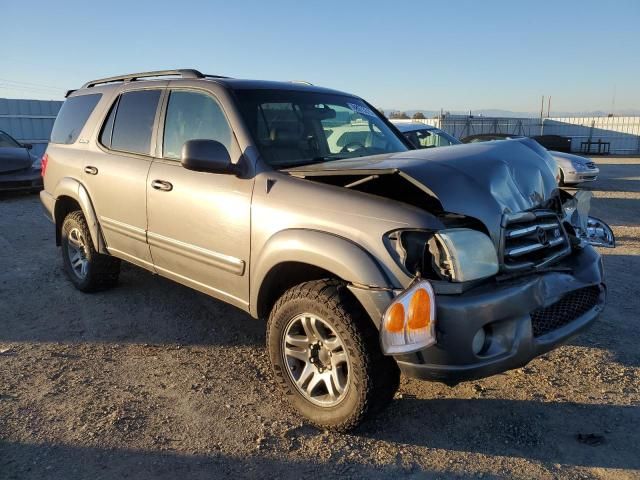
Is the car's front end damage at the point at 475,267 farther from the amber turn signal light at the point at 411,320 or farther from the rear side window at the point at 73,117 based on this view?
the rear side window at the point at 73,117

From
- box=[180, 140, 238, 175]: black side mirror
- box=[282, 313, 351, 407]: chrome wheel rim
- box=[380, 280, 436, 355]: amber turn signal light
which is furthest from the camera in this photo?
box=[180, 140, 238, 175]: black side mirror

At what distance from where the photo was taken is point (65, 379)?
356 centimetres

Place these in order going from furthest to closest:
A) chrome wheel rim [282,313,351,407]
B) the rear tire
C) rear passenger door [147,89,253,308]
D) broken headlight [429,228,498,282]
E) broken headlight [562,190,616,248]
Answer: the rear tire, broken headlight [562,190,616,248], rear passenger door [147,89,253,308], chrome wheel rim [282,313,351,407], broken headlight [429,228,498,282]

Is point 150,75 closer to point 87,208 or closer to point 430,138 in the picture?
point 87,208

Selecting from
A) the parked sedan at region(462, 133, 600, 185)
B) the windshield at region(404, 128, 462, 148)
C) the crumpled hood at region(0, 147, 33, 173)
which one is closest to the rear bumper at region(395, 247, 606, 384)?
the windshield at region(404, 128, 462, 148)

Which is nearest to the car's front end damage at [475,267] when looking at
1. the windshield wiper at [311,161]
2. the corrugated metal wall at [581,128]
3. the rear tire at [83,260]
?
the windshield wiper at [311,161]

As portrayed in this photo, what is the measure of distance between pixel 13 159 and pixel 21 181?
49 centimetres

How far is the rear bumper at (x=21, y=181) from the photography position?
1098 cm

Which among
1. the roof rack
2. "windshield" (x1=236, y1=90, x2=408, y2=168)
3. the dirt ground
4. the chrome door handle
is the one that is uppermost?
the roof rack

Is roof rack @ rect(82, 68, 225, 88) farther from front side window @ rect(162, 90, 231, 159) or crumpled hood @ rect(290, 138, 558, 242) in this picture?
crumpled hood @ rect(290, 138, 558, 242)

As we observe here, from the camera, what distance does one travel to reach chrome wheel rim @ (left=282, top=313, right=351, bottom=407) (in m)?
2.87

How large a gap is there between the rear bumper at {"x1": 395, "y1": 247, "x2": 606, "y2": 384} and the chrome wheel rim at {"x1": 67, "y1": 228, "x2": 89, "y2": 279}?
378cm

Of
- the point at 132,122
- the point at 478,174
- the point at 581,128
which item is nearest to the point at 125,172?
the point at 132,122

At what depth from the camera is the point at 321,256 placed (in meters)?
2.78
